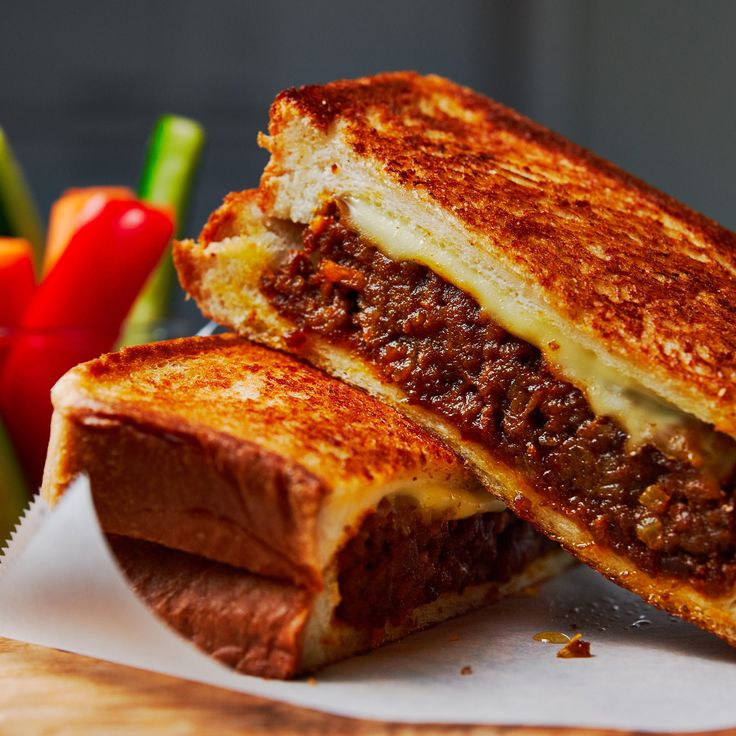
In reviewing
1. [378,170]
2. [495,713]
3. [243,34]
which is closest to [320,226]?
[378,170]

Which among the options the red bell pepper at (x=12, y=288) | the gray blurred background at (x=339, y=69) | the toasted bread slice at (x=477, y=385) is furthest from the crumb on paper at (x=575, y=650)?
the gray blurred background at (x=339, y=69)

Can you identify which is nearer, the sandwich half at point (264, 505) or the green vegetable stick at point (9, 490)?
the sandwich half at point (264, 505)

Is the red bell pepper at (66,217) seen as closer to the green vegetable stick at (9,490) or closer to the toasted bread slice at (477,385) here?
the green vegetable stick at (9,490)

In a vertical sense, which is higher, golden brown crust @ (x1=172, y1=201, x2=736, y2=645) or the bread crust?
golden brown crust @ (x1=172, y1=201, x2=736, y2=645)

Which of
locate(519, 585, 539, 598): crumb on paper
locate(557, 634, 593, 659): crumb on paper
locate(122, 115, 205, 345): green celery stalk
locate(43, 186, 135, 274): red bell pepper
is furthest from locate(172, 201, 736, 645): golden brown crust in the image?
locate(122, 115, 205, 345): green celery stalk

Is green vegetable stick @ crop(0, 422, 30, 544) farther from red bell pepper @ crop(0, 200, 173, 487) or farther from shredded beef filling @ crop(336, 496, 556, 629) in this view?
shredded beef filling @ crop(336, 496, 556, 629)

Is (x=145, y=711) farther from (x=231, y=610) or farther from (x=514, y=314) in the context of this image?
(x=514, y=314)
